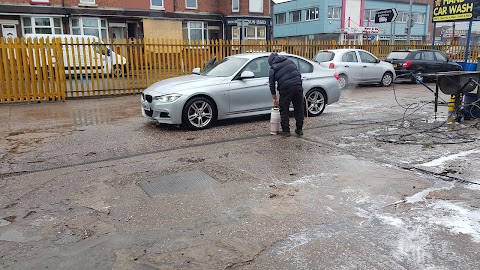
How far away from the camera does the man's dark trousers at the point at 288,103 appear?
7.50m

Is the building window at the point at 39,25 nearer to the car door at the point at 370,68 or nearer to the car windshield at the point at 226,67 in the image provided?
the car door at the point at 370,68

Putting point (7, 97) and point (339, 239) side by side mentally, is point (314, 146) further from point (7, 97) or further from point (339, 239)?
point (7, 97)

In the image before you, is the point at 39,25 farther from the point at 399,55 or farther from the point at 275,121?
the point at 275,121

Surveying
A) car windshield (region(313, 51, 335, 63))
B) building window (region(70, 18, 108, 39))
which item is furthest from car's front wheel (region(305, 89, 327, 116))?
building window (region(70, 18, 108, 39))

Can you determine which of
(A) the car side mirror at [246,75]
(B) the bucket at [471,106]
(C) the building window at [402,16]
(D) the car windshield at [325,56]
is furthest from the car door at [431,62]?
(C) the building window at [402,16]

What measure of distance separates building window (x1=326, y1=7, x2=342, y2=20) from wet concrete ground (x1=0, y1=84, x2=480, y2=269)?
42039 millimetres

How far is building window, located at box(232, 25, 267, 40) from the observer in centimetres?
3507

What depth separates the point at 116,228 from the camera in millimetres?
3938

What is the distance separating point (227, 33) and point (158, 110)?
27659 mm

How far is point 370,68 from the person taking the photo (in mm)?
15984

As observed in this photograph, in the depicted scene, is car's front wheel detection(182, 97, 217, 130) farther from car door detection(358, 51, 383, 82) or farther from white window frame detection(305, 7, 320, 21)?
white window frame detection(305, 7, 320, 21)

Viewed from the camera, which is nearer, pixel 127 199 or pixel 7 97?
pixel 127 199

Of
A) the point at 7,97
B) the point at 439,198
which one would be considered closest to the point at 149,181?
the point at 439,198

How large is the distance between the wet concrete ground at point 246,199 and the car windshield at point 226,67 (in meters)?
1.34
